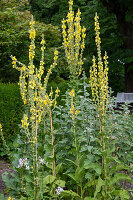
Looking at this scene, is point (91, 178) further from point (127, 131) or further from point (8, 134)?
point (8, 134)

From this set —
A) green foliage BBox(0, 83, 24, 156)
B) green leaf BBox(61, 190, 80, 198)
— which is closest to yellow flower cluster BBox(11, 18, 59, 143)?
green leaf BBox(61, 190, 80, 198)

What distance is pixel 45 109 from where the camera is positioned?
329cm

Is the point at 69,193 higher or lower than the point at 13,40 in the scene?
lower

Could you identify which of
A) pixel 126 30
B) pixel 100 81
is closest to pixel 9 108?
pixel 100 81

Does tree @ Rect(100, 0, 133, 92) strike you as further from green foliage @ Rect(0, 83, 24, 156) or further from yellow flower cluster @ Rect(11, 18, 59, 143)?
yellow flower cluster @ Rect(11, 18, 59, 143)

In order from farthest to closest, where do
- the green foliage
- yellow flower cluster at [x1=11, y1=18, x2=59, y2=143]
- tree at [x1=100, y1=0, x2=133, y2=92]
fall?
1. tree at [x1=100, y1=0, x2=133, y2=92]
2. the green foliage
3. yellow flower cluster at [x1=11, y1=18, x2=59, y2=143]

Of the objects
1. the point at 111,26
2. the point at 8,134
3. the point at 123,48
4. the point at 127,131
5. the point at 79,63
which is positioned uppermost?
the point at 111,26

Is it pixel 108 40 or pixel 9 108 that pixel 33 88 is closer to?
pixel 9 108

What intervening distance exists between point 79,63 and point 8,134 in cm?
347

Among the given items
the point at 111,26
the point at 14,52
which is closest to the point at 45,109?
the point at 14,52

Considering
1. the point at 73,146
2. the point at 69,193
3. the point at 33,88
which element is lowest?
the point at 69,193

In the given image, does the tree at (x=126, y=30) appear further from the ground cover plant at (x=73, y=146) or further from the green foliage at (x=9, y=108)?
the ground cover plant at (x=73, y=146)

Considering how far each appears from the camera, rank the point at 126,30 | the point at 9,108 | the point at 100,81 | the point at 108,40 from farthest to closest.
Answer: the point at 108,40, the point at 126,30, the point at 9,108, the point at 100,81

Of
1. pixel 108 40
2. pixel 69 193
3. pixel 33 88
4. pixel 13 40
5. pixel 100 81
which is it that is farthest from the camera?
pixel 108 40
